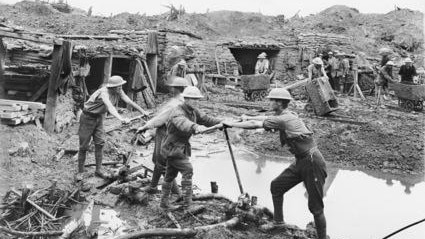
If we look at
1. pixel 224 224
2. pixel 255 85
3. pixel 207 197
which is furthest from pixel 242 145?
pixel 224 224

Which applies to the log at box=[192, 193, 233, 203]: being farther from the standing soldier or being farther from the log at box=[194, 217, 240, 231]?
the log at box=[194, 217, 240, 231]

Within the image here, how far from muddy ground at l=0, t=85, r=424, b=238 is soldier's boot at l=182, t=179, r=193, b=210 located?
0.75 ft

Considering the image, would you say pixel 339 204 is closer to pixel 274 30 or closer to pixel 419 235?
pixel 419 235

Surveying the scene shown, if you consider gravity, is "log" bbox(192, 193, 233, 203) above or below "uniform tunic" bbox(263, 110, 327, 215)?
below

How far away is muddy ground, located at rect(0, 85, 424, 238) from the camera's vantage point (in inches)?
240

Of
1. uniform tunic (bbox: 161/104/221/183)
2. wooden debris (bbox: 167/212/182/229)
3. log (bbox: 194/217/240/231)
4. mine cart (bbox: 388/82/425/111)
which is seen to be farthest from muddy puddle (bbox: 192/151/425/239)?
mine cart (bbox: 388/82/425/111)

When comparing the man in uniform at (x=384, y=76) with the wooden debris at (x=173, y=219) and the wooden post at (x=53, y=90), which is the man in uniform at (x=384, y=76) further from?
the wooden debris at (x=173, y=219)

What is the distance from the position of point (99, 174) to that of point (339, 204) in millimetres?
4197

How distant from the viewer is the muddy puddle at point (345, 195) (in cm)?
630

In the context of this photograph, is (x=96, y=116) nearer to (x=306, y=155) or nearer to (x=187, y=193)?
(x=187, y=193)

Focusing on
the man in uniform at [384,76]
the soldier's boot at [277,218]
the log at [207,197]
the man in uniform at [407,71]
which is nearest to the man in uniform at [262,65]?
the man in uniform at [384,76]

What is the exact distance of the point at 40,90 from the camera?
31.8ft

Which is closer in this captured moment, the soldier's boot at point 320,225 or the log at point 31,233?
the log at point 31,233

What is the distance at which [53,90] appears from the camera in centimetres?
919
